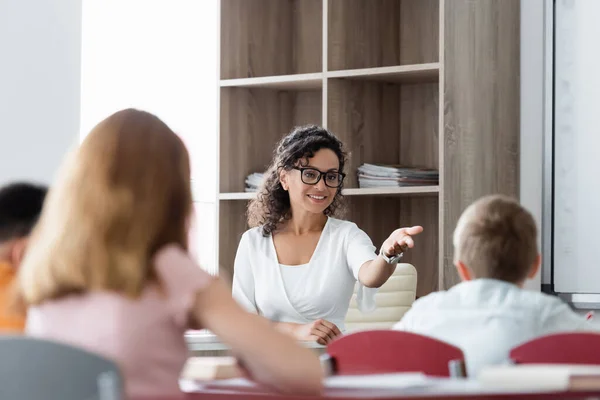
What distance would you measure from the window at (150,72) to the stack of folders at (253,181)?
491 millimetres

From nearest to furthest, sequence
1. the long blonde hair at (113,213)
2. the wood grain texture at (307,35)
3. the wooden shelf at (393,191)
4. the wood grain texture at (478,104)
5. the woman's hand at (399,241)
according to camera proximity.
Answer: the long blonde hair at (113,213) → the woman's hand at (399,241) → the wood grain texture at (478,104) → the wooden shelf at (393,191) → the wood grain texture at (307,35)

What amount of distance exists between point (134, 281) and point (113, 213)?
0.11 metres

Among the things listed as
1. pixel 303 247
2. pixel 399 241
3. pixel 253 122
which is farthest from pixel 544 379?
pixel 253 122

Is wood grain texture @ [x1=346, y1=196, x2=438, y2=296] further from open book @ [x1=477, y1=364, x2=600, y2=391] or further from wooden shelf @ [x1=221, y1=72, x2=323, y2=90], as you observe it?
open book @ [x1=477, y1=364, x2=600, y2=391]

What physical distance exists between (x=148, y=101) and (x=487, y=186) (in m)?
2.06

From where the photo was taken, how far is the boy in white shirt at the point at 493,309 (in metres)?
2.11

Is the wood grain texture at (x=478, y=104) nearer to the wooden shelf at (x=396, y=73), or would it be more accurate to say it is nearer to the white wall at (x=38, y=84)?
the wooden shelf at (x=396, y=73)

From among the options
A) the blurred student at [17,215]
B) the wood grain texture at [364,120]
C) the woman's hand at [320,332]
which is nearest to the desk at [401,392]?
the blurred student at [17,215]

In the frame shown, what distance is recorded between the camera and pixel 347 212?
4543mm

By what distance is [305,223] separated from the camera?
387cm

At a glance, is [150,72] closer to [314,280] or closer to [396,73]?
[396,73]

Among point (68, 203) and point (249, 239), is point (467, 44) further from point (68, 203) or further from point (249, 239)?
point (68, 203)

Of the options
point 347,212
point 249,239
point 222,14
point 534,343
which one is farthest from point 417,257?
point 534,343

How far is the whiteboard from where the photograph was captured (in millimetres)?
3961
